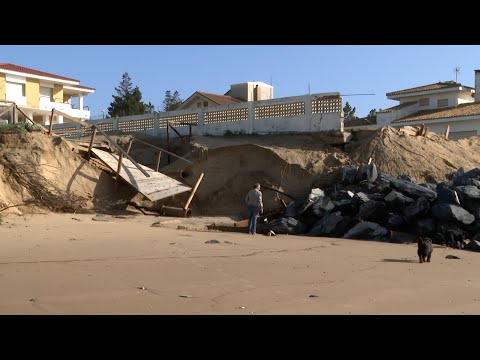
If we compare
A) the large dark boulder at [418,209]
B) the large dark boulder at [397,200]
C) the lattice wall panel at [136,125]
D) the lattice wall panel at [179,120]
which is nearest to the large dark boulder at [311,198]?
the large dark boulder at [397,200]

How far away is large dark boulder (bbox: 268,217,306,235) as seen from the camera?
46.9ft

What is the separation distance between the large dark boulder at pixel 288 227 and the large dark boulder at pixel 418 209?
284 centimetres

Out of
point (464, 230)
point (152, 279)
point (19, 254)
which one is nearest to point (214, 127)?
point (464, 230)

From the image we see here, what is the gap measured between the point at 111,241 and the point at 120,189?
734 centimetres

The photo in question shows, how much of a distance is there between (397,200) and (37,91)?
36.5 m

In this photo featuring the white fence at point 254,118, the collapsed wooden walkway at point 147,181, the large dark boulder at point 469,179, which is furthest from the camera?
the white fence at point 254,118

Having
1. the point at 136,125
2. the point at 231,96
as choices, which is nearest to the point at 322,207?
the point at 136,125

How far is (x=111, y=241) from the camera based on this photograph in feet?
34.4

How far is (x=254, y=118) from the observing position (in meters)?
20.9

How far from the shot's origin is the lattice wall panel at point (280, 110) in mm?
19812

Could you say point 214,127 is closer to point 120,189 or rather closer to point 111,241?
point 120,189

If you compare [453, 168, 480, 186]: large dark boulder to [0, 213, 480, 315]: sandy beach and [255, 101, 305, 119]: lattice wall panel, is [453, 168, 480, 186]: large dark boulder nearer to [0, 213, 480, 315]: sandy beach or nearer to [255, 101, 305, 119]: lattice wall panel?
[0, 213, 480, 315]: sandy beach

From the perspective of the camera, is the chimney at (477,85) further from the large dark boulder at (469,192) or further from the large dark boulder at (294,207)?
the large dark boulder at (294,207)

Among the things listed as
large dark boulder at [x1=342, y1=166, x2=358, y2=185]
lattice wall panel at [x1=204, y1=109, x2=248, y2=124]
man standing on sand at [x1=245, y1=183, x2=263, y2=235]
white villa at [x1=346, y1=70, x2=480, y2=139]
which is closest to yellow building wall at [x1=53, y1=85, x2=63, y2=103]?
white villa at [x1=346, y1=70, x2=480, y2=139]
